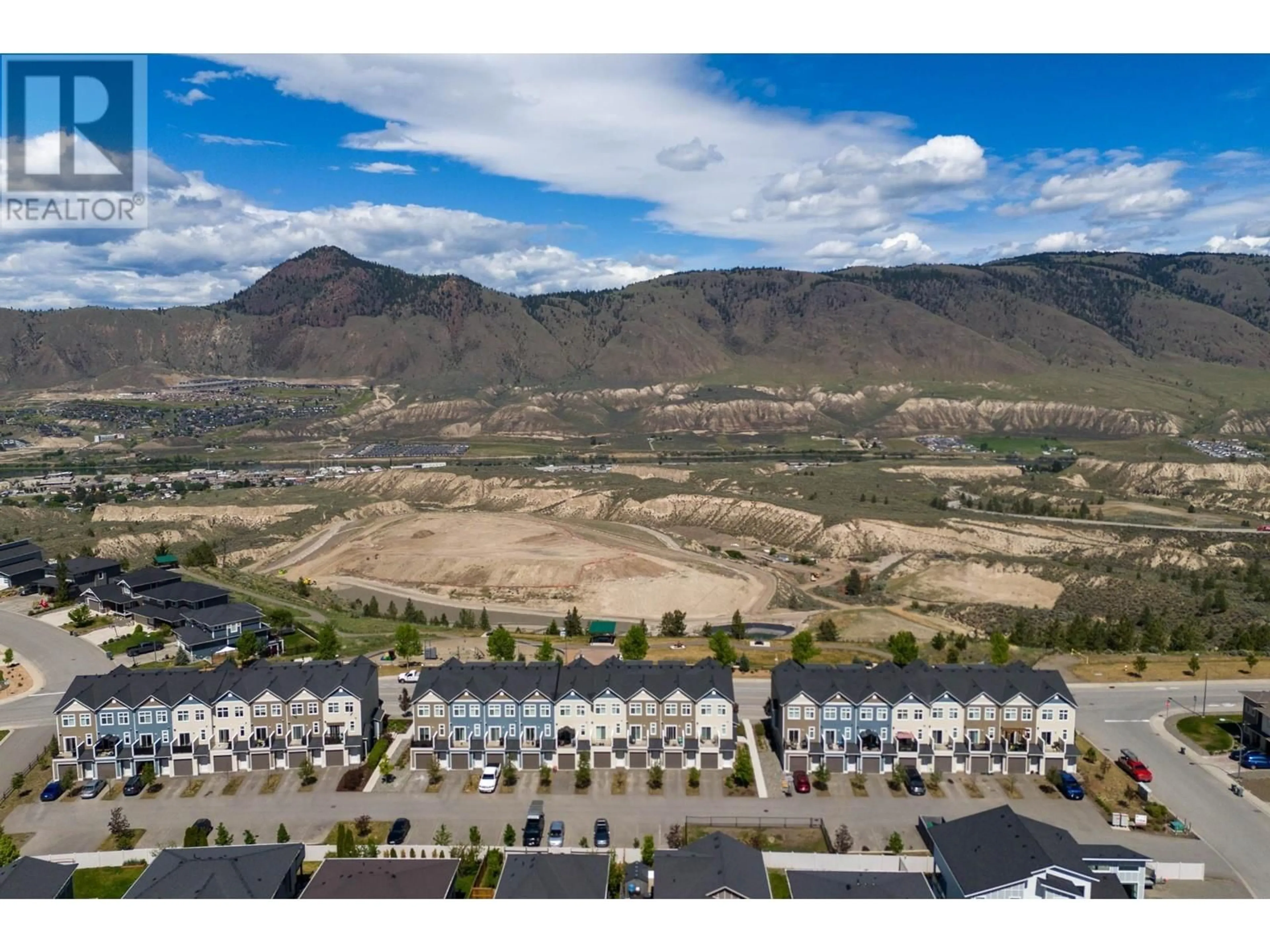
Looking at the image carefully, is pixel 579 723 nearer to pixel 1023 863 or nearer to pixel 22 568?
pixel 1023 863

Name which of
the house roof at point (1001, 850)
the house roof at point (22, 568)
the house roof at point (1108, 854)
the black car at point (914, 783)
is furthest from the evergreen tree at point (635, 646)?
the house roof at point (22, 568)

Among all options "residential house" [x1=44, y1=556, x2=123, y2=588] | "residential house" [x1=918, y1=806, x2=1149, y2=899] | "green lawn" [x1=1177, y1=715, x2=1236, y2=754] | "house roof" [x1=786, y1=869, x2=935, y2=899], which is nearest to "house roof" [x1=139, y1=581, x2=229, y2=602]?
"residential house" [x1=44, y1=556, x2=123, y2=588]

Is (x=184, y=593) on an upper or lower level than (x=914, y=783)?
upper

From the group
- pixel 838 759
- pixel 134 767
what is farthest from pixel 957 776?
pixel 134 767

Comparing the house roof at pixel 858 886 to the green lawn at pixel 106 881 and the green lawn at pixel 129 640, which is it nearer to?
the green lawn at pixel 106 881

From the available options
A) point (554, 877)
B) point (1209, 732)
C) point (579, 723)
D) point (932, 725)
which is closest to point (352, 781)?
point (579, 723)

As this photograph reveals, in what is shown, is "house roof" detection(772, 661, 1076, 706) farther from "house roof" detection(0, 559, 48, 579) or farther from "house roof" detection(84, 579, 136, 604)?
"house roof" detection(0, 559, 48, 579)
